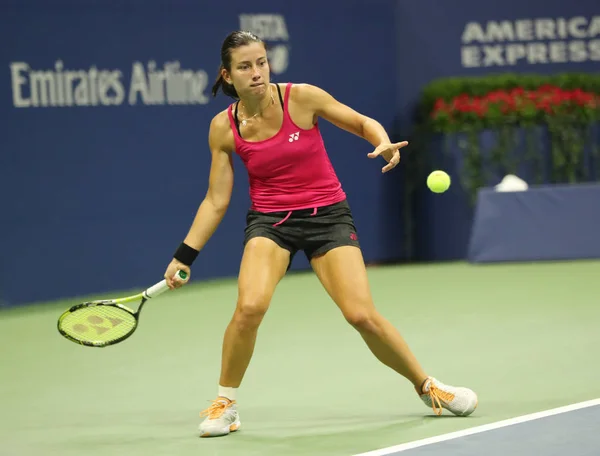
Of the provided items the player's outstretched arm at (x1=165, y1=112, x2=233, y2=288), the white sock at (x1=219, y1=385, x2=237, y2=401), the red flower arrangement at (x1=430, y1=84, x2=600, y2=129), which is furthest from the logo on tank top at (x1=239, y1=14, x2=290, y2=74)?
the white sock at (x1=219, y1=385, x2=237, y2=401)

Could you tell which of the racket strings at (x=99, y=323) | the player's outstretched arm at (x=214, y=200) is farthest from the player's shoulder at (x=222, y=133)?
the racket strings at (x=99, y=323)

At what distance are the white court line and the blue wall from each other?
521 centimetres

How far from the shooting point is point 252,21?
10180 millimetres

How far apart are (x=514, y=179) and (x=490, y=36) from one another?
5.90ft

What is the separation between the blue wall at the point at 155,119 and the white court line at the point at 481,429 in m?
Answer: 5.21

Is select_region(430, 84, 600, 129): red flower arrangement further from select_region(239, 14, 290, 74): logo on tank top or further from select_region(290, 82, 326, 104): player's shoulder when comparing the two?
select_region(290, 82, 326, 104): player's shoulder

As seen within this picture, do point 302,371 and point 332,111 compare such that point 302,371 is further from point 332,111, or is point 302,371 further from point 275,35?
point 275,35

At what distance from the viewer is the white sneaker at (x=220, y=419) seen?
470cm

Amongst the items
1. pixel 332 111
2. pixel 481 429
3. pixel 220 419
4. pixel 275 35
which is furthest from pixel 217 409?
pixel 275 35

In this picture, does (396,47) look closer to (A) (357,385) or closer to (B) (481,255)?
(B) (481,255)

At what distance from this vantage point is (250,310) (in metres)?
4.61

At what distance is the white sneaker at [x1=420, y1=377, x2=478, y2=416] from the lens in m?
4.77

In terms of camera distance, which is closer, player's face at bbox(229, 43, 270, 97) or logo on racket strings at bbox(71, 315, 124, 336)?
player's face at bbox(229, 43, 270, 97)

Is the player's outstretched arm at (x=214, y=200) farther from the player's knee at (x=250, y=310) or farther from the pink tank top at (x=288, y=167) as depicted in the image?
the player's knee at (x=250, y=310)
